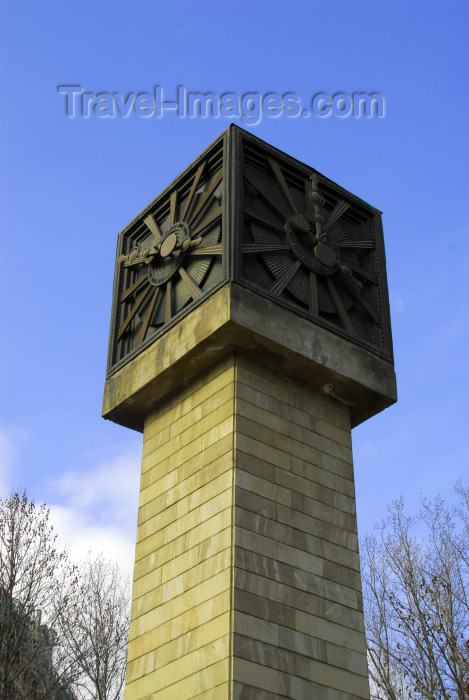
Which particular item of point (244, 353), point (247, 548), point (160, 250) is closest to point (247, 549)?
point (247, 548)


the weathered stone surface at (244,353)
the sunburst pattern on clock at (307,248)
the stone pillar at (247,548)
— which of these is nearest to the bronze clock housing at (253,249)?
the sunburst pattern on clock at (307,248)

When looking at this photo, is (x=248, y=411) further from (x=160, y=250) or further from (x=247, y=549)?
(x=160, y=250)

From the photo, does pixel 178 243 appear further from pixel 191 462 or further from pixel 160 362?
pixel 191 462

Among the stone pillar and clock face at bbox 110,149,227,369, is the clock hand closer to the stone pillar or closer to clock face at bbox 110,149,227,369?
clock face at bbox 110,149,227,369

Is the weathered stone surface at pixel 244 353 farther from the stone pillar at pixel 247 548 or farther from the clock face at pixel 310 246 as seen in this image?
the clock face at pixel 310 246

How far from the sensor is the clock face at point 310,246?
14.8m

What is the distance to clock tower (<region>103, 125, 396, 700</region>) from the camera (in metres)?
12.0

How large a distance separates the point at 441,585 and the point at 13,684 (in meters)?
9.40

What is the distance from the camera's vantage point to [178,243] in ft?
51.4

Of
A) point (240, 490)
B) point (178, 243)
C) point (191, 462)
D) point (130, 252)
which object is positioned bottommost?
point (240, 490)

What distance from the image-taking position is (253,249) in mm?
14625

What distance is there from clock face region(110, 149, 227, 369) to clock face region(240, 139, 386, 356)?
608 millimetres

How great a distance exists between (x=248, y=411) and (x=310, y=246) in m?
3.70

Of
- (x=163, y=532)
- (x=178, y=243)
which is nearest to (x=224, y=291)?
(x=178, y=243)
